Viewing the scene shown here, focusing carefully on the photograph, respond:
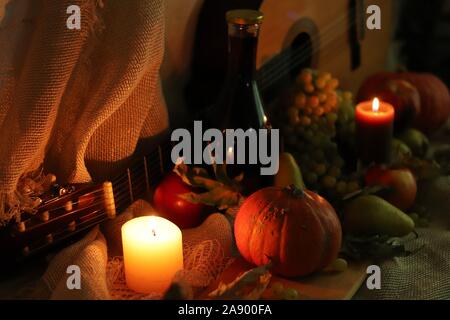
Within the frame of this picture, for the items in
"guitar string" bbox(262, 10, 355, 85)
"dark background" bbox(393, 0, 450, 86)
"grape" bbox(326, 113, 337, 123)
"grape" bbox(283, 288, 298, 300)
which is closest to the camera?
"grape" bbox(283, 288, 298, 300)

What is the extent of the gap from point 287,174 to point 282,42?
372mm

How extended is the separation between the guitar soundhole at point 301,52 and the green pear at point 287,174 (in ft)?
1.23

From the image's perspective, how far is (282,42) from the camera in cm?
131

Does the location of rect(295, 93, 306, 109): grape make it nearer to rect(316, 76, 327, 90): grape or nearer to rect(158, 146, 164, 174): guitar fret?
rect(316, 76, 327, 90): grape

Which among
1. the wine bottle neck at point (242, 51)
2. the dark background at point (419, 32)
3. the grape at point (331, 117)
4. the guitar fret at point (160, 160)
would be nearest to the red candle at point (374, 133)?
the grape at point (331, 117)

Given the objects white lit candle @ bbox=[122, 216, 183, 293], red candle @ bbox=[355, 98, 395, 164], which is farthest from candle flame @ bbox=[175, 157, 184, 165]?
red candle @ bbox=[355, 98, 395, 164]

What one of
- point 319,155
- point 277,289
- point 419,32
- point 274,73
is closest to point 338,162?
point 319,155

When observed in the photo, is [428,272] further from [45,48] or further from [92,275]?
[45,48]

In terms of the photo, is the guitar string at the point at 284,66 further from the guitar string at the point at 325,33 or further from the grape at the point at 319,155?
the grape at the point at 319,155

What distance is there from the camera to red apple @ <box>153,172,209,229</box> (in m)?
1.00

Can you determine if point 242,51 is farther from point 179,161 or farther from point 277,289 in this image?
point 277,289

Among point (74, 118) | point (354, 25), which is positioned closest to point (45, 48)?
point (74, 118)

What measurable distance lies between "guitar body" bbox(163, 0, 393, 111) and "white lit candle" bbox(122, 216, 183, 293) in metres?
0.36
